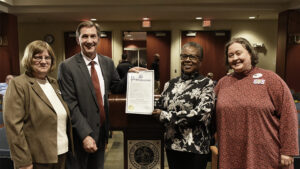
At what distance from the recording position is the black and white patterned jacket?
1306 millimetres

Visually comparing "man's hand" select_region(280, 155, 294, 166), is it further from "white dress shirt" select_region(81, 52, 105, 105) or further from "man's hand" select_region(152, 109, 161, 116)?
"white dress shirt" select_region(81, 52, 105, 105)

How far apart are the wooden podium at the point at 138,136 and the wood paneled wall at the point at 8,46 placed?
5424 mm

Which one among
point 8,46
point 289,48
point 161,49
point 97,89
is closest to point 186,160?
point 97,89

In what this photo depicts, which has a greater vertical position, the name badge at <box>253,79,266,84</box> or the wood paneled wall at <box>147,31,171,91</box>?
the wood paneled wall at <box>147,31,171,91</box>

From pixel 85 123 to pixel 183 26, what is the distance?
6506 millimetres

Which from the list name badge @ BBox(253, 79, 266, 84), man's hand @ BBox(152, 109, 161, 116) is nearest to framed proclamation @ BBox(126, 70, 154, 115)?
man's hand @ BBox(152, 109, 161, 116)

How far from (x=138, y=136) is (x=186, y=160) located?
0.41m

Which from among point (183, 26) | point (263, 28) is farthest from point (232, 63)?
point (263, 28)

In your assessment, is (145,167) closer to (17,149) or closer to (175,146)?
(175,146)

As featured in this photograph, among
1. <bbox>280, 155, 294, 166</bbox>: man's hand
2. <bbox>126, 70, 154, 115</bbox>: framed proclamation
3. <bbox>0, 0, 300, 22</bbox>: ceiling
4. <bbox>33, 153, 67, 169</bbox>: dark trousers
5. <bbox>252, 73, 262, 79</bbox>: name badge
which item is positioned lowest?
<bbox>33, 153, 67, 169</bbox>: dark trousers

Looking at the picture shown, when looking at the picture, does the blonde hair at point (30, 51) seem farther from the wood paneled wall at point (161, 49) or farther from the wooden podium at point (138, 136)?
the wood paneled wall at point (161, 49)

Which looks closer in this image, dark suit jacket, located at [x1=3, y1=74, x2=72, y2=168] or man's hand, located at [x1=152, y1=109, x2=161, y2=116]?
dark suit jacket, located at [x1=3, y1=74, x2=72, y2=168]

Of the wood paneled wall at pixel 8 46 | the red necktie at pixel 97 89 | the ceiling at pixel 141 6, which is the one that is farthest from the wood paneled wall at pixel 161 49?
the red necktie at pixel 97 89

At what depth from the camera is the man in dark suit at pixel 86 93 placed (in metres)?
1.41
